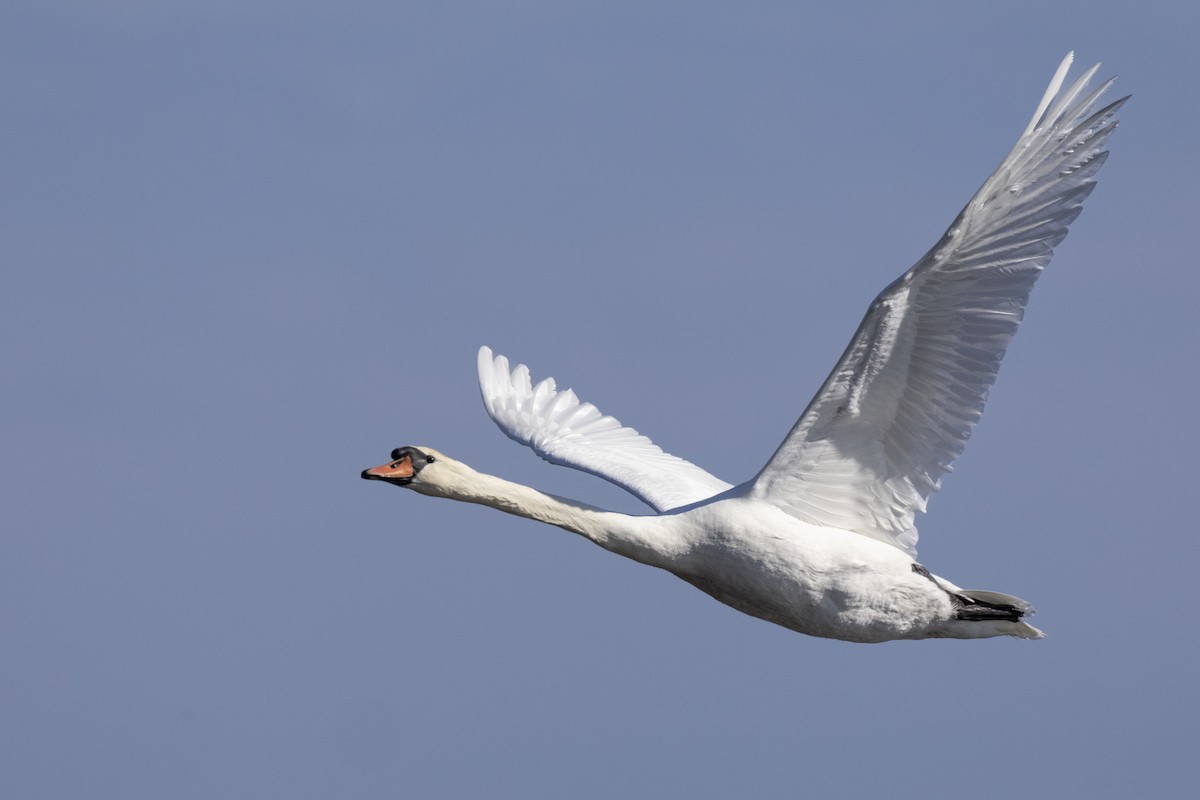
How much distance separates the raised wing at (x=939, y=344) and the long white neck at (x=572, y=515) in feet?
2.88

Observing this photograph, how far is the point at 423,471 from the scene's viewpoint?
656 inches

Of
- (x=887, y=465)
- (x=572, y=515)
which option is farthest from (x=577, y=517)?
(x=887, y=465)

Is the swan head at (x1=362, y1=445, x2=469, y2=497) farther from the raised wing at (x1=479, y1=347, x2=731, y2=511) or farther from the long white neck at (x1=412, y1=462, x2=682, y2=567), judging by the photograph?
the raised wing at (x1=479, y1=347, x2=731, y2=511)

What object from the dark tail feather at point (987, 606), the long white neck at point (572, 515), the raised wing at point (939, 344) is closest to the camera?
the raised wing at point (939, 344)

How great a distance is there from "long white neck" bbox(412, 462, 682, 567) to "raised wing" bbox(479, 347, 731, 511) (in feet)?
9.09

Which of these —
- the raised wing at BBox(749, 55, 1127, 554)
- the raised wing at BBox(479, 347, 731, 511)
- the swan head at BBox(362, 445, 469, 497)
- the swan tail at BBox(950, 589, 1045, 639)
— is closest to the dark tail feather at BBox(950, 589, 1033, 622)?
the swan tail at BBox(950, 589, 1045, 639)

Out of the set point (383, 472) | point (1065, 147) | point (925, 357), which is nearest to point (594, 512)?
point (383, 472)

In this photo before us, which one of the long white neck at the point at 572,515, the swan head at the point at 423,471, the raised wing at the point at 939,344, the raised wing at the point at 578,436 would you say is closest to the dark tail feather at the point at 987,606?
the raised wing at the point at 939,344

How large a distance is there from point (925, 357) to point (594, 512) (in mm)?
3007

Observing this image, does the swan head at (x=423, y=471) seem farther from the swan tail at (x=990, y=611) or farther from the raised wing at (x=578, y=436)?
the swan tail at (x=990, y=611)

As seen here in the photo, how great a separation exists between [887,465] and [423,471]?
378cm

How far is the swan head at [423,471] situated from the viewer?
16.6 metres

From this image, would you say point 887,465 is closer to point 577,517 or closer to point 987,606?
point 987,606

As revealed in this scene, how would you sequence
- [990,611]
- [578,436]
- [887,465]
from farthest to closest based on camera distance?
1. [578,436]
2. [990,611]
3. [887,465]
